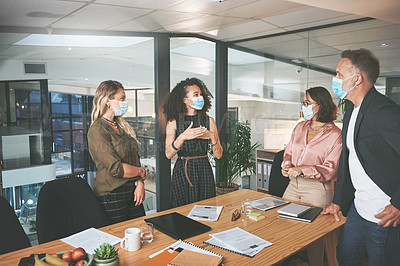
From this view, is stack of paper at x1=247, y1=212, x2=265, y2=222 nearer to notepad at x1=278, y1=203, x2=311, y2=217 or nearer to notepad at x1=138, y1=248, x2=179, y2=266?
notepad at x1=278, y1=203, x2=311, y2=217

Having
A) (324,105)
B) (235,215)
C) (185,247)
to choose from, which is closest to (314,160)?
(324,105)

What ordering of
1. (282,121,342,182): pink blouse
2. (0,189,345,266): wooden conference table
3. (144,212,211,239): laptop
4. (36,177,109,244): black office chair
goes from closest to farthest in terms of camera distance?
1. (0,189,345,266): wooden conference table
2. (144,212,211,239): laptop
3. (36,177,109,244): black office chair
4. (282,121,342,182): pink blouse

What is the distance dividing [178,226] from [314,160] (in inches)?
48.9

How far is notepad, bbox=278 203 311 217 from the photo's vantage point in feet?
6.60

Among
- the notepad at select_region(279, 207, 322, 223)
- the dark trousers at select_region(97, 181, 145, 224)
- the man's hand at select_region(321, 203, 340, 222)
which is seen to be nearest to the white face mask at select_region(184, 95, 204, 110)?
the dark trousers at select_region(97, 181, 145, 224)

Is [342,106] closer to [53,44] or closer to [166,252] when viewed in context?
[166,252]

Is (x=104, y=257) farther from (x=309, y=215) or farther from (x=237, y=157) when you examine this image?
(x=237, y=157)

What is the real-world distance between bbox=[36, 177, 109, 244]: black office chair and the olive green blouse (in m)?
0.15

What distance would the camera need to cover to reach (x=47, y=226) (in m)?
1.91

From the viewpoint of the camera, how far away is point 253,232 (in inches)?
69.9

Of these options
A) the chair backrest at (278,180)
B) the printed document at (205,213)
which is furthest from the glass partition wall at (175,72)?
the printed document at (205,213)

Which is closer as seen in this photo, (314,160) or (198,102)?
(314,160)

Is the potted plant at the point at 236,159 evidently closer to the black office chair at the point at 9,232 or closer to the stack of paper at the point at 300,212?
the stack of paper at the point at 300,212

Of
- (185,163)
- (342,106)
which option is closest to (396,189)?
(185,163)
